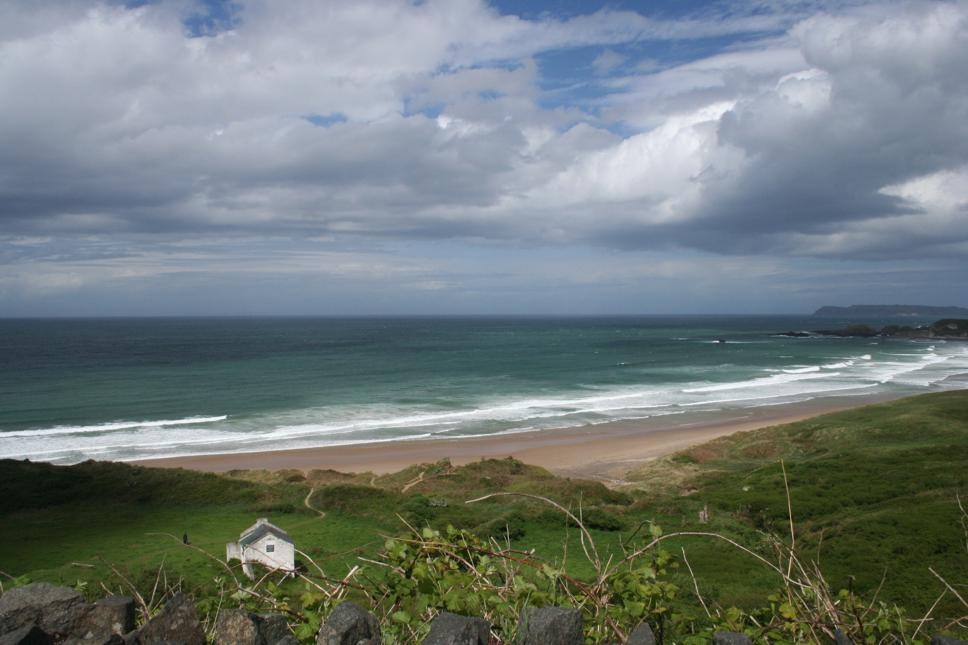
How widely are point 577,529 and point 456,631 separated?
13581 mm

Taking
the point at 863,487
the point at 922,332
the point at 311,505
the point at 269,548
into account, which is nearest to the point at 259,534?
the point at 269,548

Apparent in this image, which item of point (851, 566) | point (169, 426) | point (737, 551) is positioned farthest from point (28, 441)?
point (851, 566)

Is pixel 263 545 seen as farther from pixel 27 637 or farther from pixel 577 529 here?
pixel 27 637

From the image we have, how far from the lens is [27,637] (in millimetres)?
2648

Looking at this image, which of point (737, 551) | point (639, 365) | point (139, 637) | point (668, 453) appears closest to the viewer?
point (139, 637)

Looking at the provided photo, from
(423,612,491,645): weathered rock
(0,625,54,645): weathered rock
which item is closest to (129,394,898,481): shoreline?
(423,612,491,645): weathered rock

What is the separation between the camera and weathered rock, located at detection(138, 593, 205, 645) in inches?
112

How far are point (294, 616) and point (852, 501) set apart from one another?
62.8 ft

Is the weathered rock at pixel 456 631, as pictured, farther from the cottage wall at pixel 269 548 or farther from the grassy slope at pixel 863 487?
the cottage wall at pixel 269 548

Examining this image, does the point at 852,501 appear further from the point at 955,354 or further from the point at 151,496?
the point at 955,354

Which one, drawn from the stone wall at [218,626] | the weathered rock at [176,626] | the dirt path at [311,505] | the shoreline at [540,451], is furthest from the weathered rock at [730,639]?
the shoreline at [540,451]

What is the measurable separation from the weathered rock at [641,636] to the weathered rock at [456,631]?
0.62 m

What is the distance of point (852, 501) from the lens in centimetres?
1814

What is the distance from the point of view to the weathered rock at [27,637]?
2.57 metres
